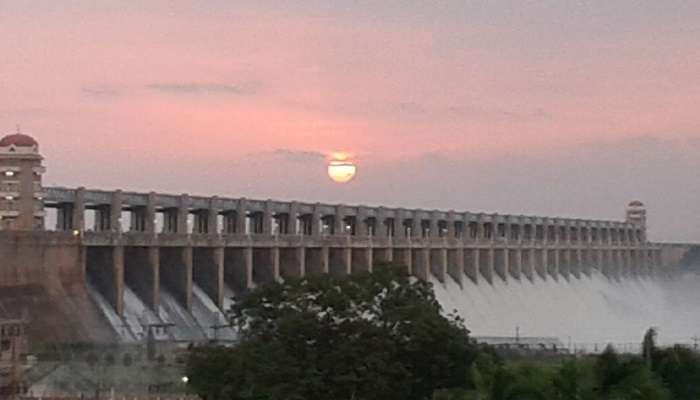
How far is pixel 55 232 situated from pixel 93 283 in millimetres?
3376

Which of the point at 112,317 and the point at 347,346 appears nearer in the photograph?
the point at 347,346

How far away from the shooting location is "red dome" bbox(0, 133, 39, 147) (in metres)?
57.1

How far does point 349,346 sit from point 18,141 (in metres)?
30.3

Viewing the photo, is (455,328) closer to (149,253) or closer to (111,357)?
(111,357)

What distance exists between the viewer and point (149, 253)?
58469 mm

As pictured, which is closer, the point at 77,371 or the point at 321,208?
the point at 77,371

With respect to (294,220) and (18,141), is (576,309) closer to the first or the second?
(294,220)

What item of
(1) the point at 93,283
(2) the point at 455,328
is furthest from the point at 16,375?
(2) the point at 455,328

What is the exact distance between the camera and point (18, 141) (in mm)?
57188

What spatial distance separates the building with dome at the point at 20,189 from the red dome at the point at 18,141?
0.15 metres

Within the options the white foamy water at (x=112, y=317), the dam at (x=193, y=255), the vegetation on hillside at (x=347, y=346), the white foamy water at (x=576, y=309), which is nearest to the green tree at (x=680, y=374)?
the vegetation on hillside at (x=347, y=346)

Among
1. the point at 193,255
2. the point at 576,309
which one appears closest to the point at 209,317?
the point at 193,255

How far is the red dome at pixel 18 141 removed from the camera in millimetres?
57094

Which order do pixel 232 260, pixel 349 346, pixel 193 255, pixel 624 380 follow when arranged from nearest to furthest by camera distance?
1. pixel 624 380
2. pixel 349 346
3. pixel 193 255
4. pixel 232 260
